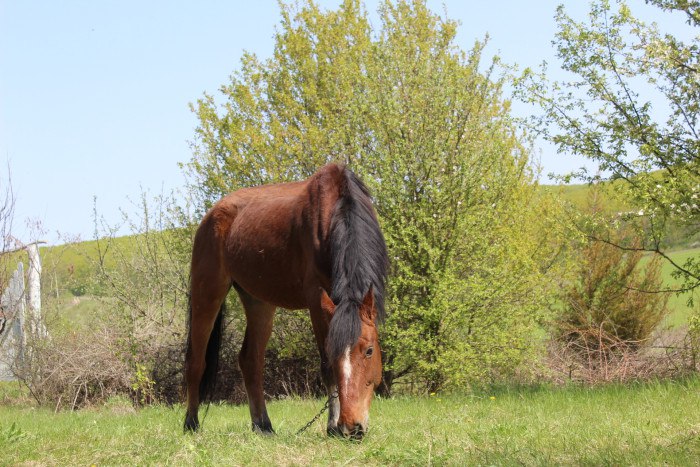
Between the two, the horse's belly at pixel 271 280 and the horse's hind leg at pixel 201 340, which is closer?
the horse's belly at pixel 271 280

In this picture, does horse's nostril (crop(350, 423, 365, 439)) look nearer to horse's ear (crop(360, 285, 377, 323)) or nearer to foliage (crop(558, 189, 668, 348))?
horse's ear (crop(360, 285, 377, 323))

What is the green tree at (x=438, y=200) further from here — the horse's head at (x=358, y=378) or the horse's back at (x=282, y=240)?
the horse's head at (x=358, y=378)

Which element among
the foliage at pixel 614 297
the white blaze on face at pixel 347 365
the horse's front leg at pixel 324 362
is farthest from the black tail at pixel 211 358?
the foliage at pixel 614 297

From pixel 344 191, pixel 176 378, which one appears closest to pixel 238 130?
pixel 176 378

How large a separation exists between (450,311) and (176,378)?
20.1 feet

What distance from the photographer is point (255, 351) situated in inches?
302

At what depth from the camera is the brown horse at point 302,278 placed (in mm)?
5496

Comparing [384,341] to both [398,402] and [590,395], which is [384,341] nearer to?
[398,402]

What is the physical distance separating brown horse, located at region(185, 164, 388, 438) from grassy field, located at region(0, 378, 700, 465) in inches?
15.5

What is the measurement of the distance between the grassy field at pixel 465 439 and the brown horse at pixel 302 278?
0.39m

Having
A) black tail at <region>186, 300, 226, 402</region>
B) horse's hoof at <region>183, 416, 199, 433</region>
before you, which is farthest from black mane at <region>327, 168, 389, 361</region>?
horse's hoof at <region>183, 416, 199, 433</region>

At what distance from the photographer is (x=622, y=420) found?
20.3 feet

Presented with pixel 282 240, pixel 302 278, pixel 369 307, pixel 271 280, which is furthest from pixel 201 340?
pixel 369 307

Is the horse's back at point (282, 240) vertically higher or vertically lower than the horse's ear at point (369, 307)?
higher
